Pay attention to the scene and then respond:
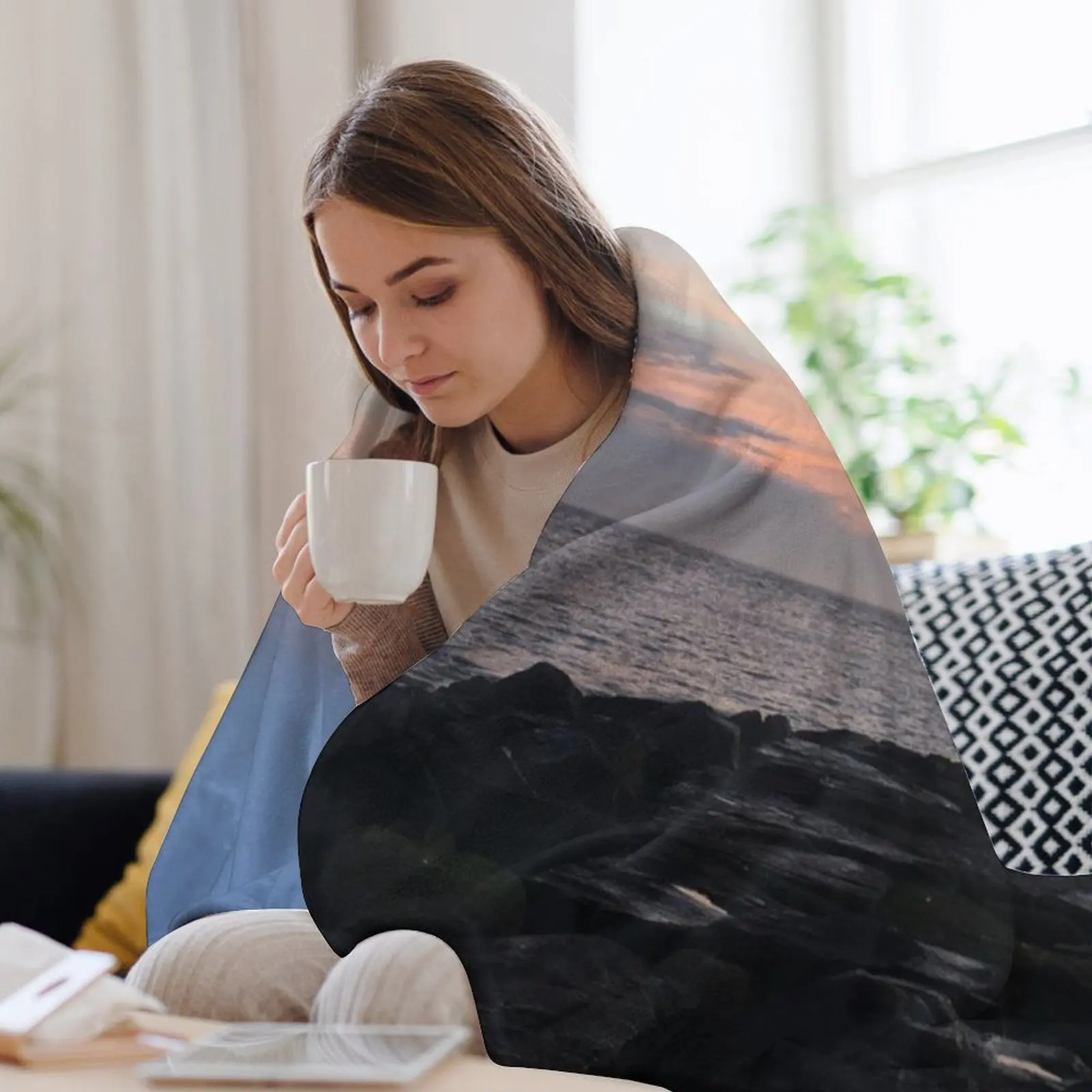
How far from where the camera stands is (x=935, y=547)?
1831mm

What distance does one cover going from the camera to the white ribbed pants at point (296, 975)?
0.81 meters

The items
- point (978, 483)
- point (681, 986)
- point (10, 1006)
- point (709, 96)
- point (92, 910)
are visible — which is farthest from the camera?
point (709, 96)

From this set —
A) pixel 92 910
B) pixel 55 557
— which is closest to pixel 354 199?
pixel 92 910

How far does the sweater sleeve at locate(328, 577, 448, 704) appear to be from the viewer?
1073 mm

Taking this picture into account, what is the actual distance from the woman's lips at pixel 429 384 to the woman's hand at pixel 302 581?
0.12 m

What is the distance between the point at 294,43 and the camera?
8.32ft

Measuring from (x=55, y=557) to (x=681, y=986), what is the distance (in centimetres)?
191

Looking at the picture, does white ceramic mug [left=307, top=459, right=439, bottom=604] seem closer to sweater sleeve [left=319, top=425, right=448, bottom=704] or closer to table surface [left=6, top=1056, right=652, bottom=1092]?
sweater sleeve [left=319, top=425, right=448, bottom=704]

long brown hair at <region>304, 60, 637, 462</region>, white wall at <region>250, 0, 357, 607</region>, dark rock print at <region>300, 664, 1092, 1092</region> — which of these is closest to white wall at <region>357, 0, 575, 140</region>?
white wall at <region>250, 0, 357, 607</region>

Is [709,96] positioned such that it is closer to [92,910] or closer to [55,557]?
[55,557]

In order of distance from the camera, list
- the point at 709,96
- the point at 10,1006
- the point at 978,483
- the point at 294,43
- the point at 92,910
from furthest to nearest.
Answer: the point at 294,43
the point at 709,96
the point at 978,483
the point at 92,910
the point at 10,1006

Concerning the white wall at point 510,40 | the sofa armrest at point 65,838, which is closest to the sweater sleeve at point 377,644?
the sofa armrest at point 65,838

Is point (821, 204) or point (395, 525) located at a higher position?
point (821, 204)

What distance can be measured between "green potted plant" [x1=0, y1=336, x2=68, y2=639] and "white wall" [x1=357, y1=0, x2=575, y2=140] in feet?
2.94
